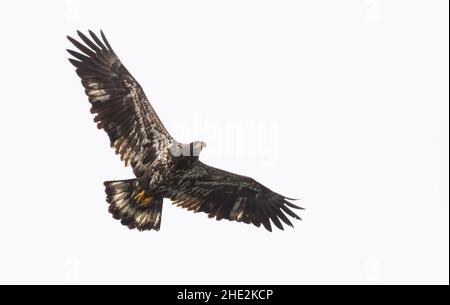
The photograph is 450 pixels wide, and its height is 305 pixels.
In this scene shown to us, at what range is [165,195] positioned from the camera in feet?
62.1

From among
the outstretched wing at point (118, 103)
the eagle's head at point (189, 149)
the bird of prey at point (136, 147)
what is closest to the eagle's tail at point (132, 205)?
the bird of prey at point (136, 147)

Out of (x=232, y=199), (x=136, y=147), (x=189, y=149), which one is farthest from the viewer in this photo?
(x=232, y=199)

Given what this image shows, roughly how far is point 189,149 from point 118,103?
170 cm

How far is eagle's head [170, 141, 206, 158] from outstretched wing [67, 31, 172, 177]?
29 centimetres

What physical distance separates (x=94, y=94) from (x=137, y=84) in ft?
2.87

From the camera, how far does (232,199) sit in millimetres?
19281

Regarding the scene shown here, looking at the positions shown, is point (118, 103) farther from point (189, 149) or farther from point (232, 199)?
point (232, 199)

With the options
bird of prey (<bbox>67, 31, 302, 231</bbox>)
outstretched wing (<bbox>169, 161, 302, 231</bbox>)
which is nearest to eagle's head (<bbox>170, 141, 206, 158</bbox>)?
bird of prey (<bbox>67, 31, 302, 231</bbox>)

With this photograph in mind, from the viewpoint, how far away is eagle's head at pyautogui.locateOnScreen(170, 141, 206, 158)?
17844 millimetres

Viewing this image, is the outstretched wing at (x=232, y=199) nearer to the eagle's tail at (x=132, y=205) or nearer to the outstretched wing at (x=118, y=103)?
the eagle's tail at (x=132, y=205)

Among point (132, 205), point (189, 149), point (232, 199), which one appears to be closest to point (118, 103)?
point (189, 149)
